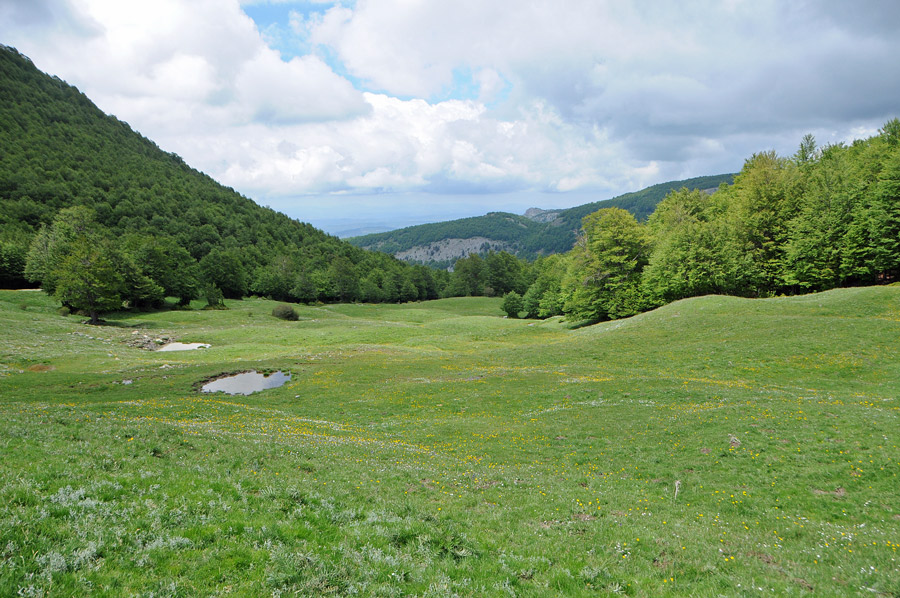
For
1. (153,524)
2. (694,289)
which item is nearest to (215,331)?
(153,524)

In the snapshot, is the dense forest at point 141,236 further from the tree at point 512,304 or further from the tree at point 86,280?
the tree at point 512,304

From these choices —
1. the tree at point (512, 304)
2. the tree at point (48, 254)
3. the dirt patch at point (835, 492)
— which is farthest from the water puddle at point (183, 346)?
the tree at point (512, 304)

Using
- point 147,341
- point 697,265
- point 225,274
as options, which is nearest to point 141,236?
point 225,274

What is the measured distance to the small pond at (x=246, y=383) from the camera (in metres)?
32.3

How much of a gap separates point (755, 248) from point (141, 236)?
6028 inches

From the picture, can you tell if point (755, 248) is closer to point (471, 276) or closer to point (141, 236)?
point (471, 276)

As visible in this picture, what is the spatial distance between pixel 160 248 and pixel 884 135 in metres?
166

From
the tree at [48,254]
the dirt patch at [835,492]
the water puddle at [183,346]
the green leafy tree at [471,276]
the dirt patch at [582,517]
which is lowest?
the dirt patch at [835,492]

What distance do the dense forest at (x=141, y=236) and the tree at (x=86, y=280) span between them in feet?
2.91

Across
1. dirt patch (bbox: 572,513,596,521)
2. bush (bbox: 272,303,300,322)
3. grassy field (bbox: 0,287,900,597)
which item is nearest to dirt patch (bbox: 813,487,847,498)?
grassy field (bbox: 0,287,900,597)

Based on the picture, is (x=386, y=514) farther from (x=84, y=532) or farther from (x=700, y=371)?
(x=700, y=371)

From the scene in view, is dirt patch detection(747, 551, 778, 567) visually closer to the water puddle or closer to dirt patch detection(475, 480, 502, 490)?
dirt patch detection(475, 480, 502, 490)

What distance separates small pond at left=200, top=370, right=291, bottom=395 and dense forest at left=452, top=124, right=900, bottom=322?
50752 millimetres

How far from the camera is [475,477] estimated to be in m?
15.0
